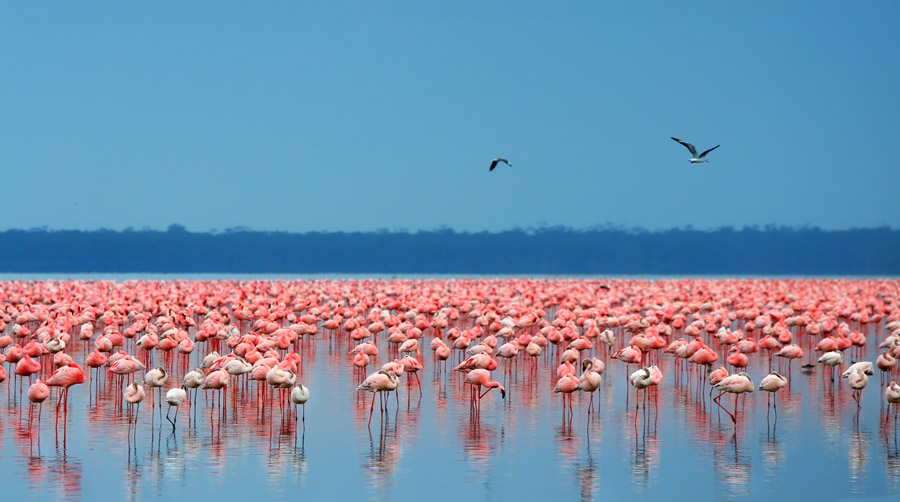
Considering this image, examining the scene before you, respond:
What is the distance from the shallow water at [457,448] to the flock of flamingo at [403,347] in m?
0.34

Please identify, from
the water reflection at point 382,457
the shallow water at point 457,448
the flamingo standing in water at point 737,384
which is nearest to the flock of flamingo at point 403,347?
the flamingo standing in water at point 737,384

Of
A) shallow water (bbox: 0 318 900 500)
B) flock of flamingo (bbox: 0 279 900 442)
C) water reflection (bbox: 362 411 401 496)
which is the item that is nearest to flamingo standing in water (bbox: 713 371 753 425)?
flock of flamingo (bbox: 0 279 900 442)

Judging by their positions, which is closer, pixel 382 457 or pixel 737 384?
pixel 382 457

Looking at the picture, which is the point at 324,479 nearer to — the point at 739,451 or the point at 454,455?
the point at 454,455

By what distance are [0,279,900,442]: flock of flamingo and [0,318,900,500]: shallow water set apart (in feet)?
1.11

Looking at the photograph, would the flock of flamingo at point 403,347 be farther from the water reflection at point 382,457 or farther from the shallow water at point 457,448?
the water reflection at point 382,457

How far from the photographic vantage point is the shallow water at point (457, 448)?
1177 centimetres

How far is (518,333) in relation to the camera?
95.2 feet

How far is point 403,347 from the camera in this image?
20.1 meters

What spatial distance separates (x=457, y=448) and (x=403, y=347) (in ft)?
20.8

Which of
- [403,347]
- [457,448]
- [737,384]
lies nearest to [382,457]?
[457,448]

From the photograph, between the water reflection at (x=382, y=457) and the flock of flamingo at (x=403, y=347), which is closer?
the water reflection at (x=382, y=457)

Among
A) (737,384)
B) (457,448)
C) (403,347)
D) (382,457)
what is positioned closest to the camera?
(382,457)

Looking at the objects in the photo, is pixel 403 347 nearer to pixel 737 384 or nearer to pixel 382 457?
pixel 737 384
